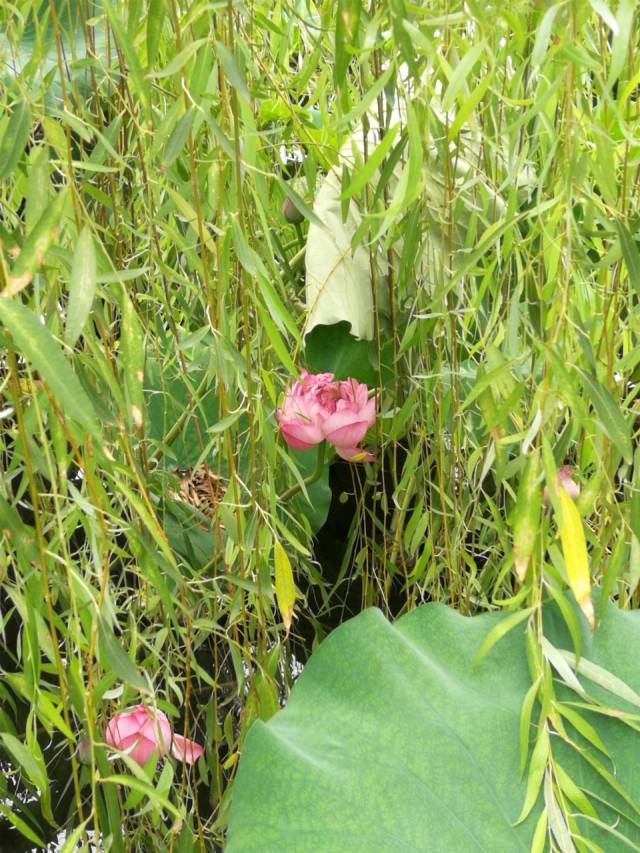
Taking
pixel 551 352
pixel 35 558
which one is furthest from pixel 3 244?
pixel 551 352

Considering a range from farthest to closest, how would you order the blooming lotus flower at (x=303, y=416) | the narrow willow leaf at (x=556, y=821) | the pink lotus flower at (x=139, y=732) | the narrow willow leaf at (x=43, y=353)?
the blooming lotus flower at (x=303, y=416) < the pink lotus flower at (x=139, y=732) < the narrow willow leaf at (x=556, y=821) < the narrow willow leaf at (x=43, y=353)

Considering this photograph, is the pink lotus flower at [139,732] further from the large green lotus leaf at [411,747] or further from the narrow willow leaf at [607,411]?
the narrow willow leaf at [607,411]

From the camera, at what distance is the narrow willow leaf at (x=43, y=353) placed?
41cm

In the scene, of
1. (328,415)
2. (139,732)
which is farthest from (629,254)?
(139,732)

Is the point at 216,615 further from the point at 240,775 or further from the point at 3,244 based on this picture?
the point at 3,244

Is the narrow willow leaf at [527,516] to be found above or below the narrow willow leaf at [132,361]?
below

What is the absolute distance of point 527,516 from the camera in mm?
581

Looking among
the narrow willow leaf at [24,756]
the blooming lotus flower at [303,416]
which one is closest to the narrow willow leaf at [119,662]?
the narrow willow leaf at [24,756]

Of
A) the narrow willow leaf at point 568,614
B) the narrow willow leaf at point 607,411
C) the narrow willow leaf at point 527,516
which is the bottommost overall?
the narrow willow leaf at point 568,614

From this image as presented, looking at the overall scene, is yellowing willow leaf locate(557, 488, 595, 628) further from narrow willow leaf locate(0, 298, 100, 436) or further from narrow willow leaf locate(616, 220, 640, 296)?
narrow willow leaf locate(0, 298, 100, 436)

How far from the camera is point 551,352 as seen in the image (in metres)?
0.57

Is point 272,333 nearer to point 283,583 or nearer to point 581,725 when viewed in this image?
point 283,583

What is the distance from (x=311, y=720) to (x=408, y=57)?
42 centimetres

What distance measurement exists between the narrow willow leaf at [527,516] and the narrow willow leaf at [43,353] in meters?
0.27
